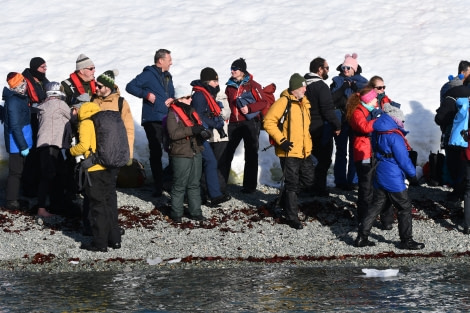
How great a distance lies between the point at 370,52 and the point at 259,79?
3.17m

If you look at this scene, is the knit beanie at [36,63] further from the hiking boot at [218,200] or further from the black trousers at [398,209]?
the black trousers at [398,209]

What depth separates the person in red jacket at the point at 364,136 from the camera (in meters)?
12.8

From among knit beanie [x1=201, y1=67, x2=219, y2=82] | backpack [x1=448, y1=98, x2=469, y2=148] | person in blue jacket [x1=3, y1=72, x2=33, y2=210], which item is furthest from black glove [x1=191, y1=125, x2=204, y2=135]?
backpack [x1=448, y1=98, x2=469, y2=148]

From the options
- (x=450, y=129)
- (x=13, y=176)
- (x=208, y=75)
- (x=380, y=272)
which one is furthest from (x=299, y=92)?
(x=13, y=176)

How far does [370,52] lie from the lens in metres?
21.8

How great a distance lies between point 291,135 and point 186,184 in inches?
63.8

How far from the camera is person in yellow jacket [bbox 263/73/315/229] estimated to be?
13297 mm

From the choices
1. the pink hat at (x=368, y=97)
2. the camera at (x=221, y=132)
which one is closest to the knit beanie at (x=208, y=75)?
the camera at (x=221, y=132)

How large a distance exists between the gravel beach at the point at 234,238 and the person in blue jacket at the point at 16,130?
0.34 m

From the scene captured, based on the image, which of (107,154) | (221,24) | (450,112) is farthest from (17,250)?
(221,24)

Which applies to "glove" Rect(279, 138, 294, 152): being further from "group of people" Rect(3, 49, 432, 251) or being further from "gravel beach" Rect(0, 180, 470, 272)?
"gravel beach" Rect(0, 180, 470, 272)

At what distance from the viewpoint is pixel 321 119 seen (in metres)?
14.8

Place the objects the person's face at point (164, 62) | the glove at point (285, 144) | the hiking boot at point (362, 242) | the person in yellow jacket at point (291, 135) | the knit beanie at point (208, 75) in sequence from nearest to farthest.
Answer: the hiking boot at point (362, 242) < the glove at point (285, 144) < the person in yellow jacket at point (291, 135) < the knit beanie at point (208, 75) < the person's face at point (164, 62)

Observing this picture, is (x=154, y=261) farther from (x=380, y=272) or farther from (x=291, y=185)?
(x=291, y=185)
